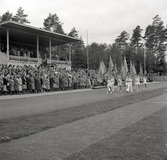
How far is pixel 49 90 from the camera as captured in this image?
83.7ft

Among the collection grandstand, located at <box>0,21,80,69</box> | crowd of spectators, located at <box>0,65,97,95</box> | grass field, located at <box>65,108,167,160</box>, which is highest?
grandstand, located at <box>0,21,80,69</box>

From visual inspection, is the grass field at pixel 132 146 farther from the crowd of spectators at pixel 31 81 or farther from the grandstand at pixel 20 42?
the grandstand at pixel 20 42

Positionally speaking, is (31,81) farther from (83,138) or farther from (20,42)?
(20,42)

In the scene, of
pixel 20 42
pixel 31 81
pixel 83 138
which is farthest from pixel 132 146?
pixel 20 42

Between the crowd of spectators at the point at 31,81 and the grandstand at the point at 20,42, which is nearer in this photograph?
the crowd of spectators at the point at 31,81

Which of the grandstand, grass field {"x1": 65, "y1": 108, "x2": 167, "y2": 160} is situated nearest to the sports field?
grass field {"x1": 65, "y1": 108, "x2": 167, "y2": 160}

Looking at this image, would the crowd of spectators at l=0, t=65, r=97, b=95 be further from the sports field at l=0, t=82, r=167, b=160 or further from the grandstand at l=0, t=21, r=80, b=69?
the sports field at l=0, t=82, r=167, b=160

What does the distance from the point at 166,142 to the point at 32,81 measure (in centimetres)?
1814

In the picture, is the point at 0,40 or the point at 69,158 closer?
the point at 69,158

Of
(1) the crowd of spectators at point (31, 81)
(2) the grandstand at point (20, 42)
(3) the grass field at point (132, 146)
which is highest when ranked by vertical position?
(2) the grandstand at point (20, 42)

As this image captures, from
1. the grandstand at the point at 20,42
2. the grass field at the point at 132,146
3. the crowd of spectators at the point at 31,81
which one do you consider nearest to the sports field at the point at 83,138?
the grass field at the point at 132,146

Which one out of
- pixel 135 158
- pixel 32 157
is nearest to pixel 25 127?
pixel 32 157

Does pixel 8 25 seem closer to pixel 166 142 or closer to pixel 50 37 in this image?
pixel 50 37

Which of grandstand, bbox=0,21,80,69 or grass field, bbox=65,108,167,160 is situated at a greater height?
grandstand, bbox=0,21,80,69
